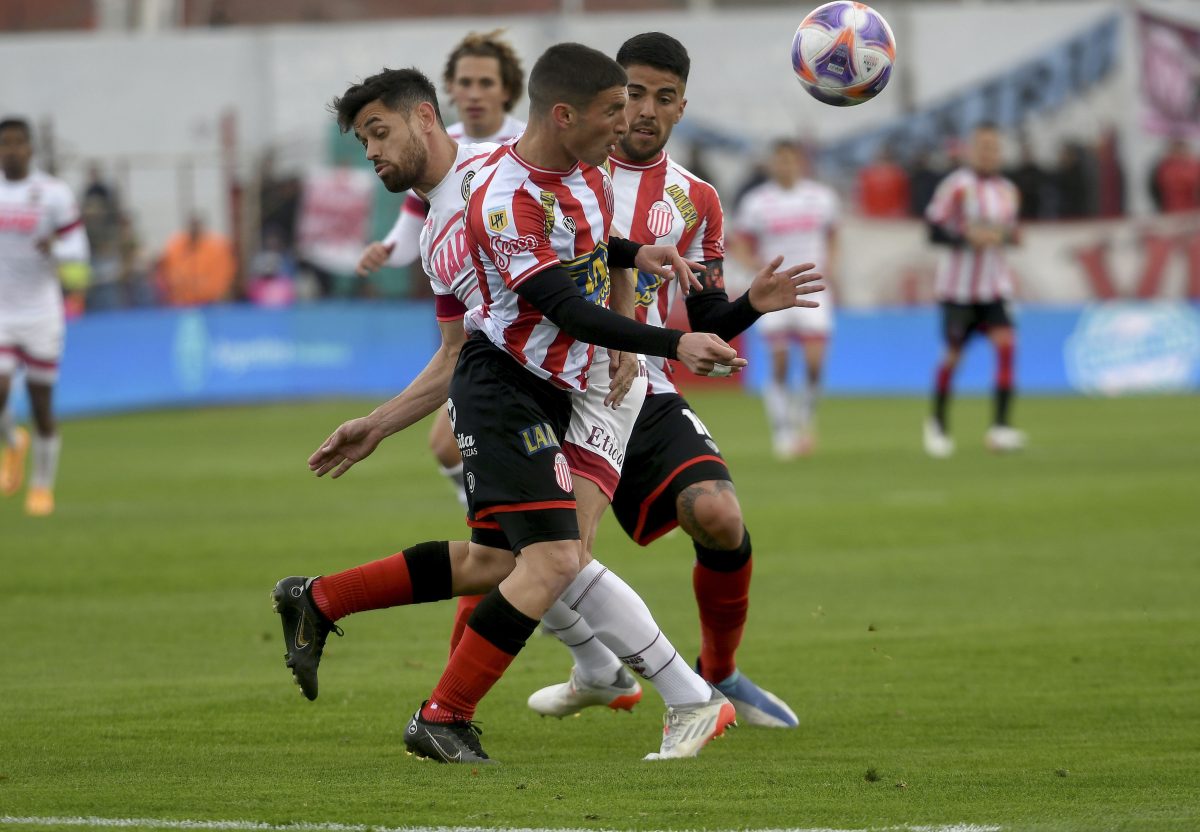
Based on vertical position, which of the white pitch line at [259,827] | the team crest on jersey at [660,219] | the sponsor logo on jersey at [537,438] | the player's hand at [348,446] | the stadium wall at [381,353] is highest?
the team crest on jersey at [660,219]

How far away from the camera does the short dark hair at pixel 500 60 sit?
838 centimetres

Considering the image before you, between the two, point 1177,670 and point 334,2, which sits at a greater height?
point 334,2

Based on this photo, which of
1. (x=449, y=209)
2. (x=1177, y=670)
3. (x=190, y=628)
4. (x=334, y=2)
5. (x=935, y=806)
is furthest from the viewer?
(x=334, y=2)

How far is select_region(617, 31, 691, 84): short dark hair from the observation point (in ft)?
20.5

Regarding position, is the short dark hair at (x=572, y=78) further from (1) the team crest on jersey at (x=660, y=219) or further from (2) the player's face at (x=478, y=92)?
(2) the player's face at (x=478, y=92)

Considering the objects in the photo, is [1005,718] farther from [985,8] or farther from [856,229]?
[985,8]

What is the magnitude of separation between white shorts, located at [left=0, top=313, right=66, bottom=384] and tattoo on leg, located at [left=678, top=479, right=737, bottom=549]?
8.55 meters

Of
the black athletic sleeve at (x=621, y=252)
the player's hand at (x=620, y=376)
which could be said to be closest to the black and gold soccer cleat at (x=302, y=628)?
the player's hand at (x=620, y=376)

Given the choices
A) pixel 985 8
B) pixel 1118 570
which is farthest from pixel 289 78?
pixel 1118 570

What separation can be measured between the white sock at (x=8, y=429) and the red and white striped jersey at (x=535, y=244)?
9.50 metres

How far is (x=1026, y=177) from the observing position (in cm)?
2580

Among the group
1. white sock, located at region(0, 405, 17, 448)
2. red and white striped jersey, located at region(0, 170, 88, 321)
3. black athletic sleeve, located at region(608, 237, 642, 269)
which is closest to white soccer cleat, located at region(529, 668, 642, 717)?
black athletic sleeve, located at region(608, 237, 642, 269)

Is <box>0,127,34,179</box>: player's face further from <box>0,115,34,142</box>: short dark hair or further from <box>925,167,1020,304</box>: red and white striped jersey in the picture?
<box>925,167,1020,304</box>: red and white striped jersey

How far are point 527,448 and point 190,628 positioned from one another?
3466mm
